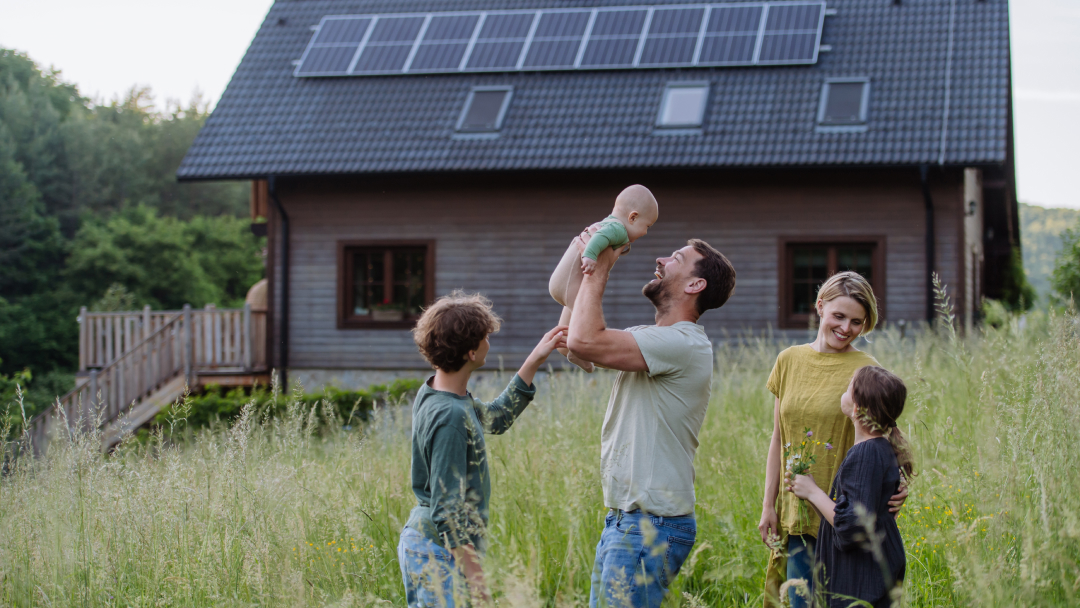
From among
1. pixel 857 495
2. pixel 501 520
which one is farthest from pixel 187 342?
pixel 857 495

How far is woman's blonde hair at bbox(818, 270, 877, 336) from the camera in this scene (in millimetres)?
3023

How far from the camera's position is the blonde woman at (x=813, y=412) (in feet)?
9.64

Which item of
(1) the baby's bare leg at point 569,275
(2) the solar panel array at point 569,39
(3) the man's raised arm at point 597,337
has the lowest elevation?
(3) the man's raised arm at point 597,337

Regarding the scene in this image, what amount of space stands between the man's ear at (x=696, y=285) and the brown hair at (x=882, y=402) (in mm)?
545

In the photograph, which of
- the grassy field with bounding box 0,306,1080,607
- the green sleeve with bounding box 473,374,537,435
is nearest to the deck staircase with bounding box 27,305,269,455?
the grassy field with bounding box 0,306,1080,607

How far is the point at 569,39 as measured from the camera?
49.4ft

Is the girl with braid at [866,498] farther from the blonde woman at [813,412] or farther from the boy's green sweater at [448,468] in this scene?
the boy's green sweater at [448,468]

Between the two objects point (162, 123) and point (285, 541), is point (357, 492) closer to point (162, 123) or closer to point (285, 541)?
point (285, 541)

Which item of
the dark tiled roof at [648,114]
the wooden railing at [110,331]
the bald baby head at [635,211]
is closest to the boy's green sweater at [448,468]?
the bald baby head at [635,211]

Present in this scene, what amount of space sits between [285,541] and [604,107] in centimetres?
1170

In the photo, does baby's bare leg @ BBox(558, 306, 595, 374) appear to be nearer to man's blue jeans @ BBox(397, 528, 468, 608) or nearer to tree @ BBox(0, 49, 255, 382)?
man's blue jeans @ BBox(397, 528, 468, 608)

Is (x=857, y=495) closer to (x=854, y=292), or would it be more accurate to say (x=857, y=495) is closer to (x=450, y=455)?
(x=854, y=292)

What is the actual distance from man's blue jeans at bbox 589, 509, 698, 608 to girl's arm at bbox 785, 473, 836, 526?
1.20 ft

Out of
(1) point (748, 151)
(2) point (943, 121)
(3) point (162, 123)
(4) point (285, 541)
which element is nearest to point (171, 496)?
(4) point (285, 541)
